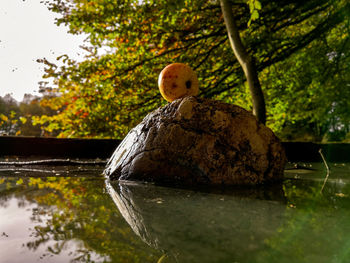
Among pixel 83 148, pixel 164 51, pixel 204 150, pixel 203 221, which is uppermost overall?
pixel 164 51

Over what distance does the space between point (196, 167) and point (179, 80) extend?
1345mm

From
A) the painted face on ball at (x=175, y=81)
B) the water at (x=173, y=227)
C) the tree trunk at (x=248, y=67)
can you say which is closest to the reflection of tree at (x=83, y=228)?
the water at (x=173, y=227)

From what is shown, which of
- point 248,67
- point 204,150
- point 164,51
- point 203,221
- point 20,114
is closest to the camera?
point 203,221

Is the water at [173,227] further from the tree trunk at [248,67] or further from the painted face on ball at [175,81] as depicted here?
the tree trunk at [248,67]

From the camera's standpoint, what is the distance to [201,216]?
3.67ft

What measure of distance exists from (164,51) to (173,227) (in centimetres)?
452

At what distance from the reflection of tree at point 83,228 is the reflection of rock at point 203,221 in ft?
0.18

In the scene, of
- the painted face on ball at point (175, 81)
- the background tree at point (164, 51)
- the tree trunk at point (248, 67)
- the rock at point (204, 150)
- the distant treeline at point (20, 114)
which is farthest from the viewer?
the distant treeline at point (20, 114)

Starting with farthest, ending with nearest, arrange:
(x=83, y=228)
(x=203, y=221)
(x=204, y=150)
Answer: (x=204, y=150), (x=203, y=221), (x=83, y=228)

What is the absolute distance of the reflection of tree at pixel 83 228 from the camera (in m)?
0.70

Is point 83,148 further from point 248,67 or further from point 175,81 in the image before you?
point 248,67

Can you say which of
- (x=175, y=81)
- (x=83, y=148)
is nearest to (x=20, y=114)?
(x=83, y=148)

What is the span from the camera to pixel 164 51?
5051 mm

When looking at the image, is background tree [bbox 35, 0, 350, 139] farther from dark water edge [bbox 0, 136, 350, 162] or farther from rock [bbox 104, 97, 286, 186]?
rock [bbox 104, 97, 286, 186]
